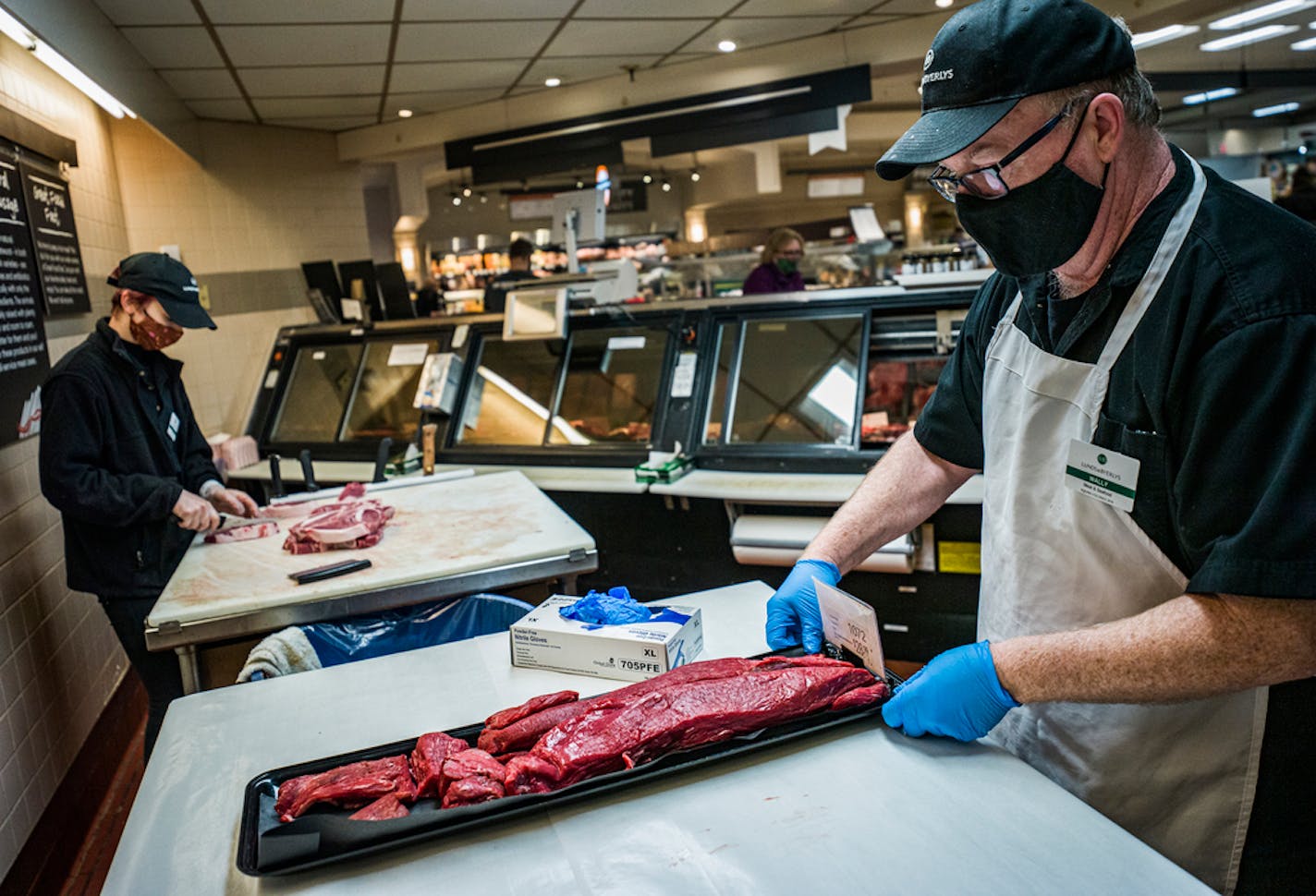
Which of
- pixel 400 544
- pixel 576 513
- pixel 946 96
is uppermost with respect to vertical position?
pixel 946 96

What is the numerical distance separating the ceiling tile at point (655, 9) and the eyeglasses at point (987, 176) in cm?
406

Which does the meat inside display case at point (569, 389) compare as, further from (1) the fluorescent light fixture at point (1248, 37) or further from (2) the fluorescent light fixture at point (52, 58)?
(1) the fluorescent light fixture at point (1248, 37)

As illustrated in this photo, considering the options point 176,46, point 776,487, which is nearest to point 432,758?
point 776,487

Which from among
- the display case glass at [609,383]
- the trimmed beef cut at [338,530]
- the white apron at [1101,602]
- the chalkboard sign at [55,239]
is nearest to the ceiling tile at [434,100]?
the chalkboard sign at [55,239]

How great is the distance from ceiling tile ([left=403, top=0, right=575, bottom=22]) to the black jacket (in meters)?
2.62

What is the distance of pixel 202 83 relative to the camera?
19.1 feet

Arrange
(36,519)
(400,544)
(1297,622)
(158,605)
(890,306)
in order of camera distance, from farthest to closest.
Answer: (890,306)
(36,519)
(400,544)
(158,605)
(1297,622)

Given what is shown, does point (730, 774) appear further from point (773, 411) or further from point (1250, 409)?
point (773, 411)

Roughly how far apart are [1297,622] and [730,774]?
2.40 feet

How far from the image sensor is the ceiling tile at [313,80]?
5.70 meters

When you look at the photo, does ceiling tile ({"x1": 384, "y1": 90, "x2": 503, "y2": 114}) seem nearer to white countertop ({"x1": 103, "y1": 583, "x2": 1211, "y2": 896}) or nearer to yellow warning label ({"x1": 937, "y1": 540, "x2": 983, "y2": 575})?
yellow warning label ({"x1": 937, "y1": 540, "x2": 983, "y2": 575})

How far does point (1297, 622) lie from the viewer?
3.48ft

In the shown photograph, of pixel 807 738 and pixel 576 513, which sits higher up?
pixel 807 738

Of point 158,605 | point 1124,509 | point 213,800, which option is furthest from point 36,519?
point 1124,509
